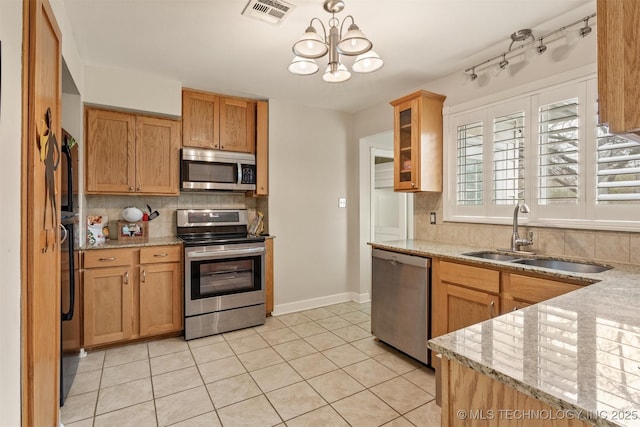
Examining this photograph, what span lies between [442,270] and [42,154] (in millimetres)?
2374

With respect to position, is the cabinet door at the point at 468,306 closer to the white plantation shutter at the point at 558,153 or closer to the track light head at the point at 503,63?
the white plantation shutter at the point at 558,153

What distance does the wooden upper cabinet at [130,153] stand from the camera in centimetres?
297

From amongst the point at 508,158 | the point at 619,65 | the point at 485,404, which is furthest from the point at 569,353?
the point at 508,158

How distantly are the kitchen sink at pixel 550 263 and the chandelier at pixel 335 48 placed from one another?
1546 millimetres

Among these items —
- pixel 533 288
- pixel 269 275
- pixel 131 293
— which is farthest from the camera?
pixel 269 275

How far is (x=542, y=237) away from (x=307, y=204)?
2.41m

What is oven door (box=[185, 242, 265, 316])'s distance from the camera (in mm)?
3066

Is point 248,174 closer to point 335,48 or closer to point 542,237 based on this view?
point 335,48

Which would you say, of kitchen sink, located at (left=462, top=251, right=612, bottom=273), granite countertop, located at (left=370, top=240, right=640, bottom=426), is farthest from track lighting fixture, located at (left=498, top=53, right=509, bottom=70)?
granite countertop, located at (left=370, top=240, right=640, bottom=426)

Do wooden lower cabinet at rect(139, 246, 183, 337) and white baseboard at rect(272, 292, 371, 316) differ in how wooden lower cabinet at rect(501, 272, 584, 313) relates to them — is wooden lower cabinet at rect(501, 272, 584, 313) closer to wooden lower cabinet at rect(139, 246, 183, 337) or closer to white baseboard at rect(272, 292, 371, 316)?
white baseboard at rect(272, 292, 371, 316)

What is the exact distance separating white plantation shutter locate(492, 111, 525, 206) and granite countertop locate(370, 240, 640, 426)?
4.76 ft

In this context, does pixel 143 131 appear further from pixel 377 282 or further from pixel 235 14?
pixel 377 282

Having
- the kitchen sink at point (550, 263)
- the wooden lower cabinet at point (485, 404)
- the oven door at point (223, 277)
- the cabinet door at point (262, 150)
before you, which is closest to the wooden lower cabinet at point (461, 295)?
the kitchen sink at point (550, 263)

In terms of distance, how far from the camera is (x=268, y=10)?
2018mm
